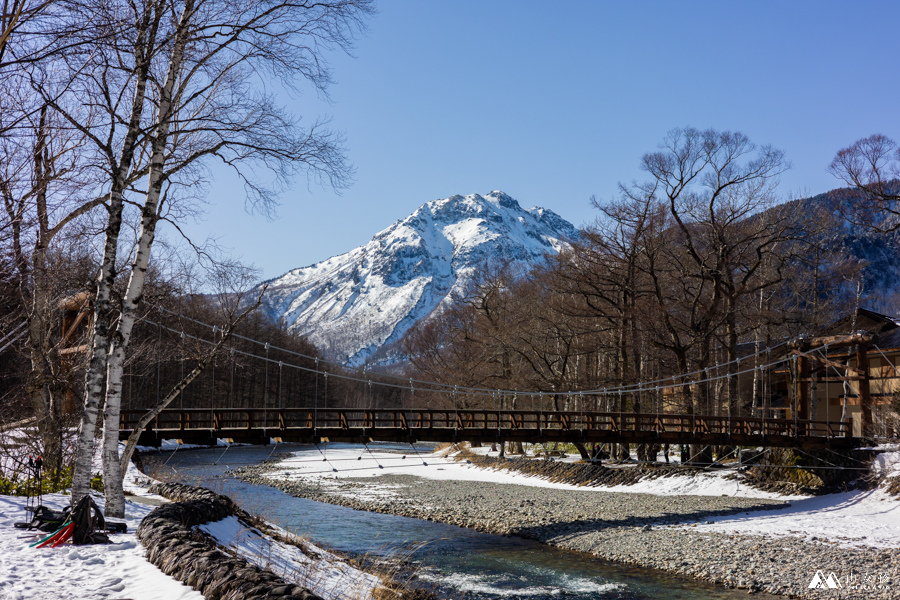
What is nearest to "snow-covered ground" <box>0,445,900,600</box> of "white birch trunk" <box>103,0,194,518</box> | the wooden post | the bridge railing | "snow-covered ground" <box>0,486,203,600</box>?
"snow-covered ground" <box>0,486,203,600</box>

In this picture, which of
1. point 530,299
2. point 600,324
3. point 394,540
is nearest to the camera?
point 394,540

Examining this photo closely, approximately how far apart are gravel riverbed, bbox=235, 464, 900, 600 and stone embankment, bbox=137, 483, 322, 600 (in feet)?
33.3

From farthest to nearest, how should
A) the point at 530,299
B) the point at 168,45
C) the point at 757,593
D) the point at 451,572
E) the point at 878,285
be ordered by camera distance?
the point at 878,285
the point at 530,299
the point at 451,572
the point at 757,593
the point at 168,45

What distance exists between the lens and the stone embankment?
5.64 metres

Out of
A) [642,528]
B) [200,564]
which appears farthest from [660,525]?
[200,564]

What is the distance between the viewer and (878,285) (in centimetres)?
11762

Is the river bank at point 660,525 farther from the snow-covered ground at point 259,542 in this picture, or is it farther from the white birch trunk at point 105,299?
the white birch trunk at point 105,299

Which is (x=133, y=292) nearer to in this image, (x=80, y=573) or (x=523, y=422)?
(x=80, y=573)

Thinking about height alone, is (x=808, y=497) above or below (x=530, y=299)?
below

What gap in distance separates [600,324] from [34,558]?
25449mm

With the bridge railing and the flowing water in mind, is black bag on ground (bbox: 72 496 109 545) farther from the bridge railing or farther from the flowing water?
the bridge railing

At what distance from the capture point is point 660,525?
59.9 ft

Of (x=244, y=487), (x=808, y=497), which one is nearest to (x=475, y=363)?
(x=244, y=487)

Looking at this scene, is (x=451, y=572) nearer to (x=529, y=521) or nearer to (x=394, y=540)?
(x=394, y=540)
